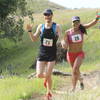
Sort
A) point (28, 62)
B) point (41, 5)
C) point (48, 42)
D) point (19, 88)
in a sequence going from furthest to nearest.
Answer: point (41, 5)
point (28, 62)
point (19, 88)
point (48, 42)

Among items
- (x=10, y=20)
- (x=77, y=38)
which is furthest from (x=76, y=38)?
(x=10, y=20)

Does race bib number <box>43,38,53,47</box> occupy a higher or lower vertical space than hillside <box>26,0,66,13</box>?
lower

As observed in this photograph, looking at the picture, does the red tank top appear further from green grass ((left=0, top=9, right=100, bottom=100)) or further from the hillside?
the hillside

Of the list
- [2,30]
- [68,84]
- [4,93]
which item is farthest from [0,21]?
[4,93]

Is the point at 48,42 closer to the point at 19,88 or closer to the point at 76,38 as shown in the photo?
the point at 76,38

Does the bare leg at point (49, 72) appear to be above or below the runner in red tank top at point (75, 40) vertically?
below

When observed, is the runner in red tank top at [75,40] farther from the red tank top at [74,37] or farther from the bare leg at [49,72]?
the bare leg at [49,72]

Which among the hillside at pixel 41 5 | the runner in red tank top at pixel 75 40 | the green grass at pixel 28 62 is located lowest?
the green grass at pixel 28 62

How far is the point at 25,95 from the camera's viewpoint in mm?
11828

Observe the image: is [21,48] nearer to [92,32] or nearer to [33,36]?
[92,32]

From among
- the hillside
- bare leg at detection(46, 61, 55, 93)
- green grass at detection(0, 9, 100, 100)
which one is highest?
the hillside

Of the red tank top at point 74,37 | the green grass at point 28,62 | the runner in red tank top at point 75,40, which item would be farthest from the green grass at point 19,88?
the red tank top at point 74,37

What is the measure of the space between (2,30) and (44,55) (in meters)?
22.6

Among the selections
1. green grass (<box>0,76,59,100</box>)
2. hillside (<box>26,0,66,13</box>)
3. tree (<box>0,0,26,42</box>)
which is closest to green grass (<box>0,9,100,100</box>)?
green grass (<box>0,76,59,100</box>)
